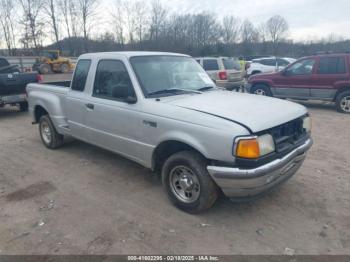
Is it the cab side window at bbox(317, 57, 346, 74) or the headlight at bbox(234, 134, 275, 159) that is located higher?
the cab side window at bbox(317, 57, 346, 74)

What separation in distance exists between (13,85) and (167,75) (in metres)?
7.18

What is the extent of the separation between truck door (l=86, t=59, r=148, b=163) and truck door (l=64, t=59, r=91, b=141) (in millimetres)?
204

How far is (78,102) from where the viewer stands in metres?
4.86

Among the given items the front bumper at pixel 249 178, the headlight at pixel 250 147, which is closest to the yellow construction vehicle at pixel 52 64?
the front bumper at pixel 249 178

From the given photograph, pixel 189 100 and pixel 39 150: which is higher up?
pixel 189 100

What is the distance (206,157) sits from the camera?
3.11 metres

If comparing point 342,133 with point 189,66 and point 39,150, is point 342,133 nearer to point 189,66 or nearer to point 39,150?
point 189,66

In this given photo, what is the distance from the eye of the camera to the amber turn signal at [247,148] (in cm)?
287

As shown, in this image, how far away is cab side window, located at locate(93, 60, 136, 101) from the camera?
3810 millimetres

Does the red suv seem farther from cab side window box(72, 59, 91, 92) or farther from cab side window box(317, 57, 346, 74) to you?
cab side window box(72, 59, 91, 92)

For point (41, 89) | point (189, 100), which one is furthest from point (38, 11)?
point (189, 100)

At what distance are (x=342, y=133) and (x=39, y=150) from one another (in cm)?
704

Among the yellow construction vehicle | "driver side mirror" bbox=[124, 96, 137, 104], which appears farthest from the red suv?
the yellow construction vehicle

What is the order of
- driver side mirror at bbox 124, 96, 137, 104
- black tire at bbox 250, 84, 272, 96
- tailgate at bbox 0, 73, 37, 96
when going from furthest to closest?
black tire at bbox 250, 84, 272, 96
tailgate at bbox 0, 73, 37, 96
driver side mirror at bbox 124, 96, 137, 104
